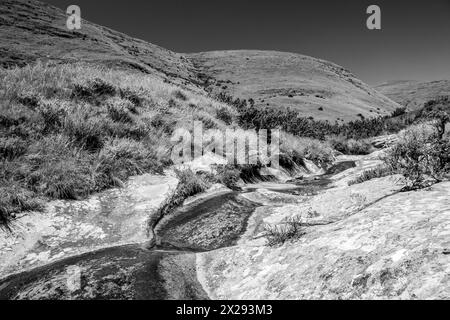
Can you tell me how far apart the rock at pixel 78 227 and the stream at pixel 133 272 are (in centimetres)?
29

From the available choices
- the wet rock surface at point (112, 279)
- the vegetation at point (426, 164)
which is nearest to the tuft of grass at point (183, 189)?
the wet rock surface at point (112, 279)

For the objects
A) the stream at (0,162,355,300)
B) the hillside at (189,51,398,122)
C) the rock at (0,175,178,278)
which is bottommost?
the stream at (0,162,355,300)

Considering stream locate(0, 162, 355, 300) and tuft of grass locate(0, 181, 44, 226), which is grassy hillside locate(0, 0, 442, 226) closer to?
tuft of grass locate(0, 181, 44, 226)

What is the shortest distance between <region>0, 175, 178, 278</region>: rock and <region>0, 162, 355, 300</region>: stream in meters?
0.29

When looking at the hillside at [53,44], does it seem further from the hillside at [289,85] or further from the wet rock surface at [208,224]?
the wet rock surface at [208,224]

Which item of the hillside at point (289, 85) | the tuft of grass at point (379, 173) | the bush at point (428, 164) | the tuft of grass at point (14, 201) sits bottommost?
the tuft of grass at point (14, 201)

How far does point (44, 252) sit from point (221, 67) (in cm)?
9378

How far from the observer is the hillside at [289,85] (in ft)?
162

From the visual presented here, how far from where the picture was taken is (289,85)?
222 ft

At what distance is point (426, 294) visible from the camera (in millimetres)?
2289

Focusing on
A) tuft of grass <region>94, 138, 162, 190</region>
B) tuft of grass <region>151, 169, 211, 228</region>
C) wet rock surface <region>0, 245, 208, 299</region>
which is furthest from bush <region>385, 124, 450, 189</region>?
tuft of grass <region>94, 138, 162, 190</region>

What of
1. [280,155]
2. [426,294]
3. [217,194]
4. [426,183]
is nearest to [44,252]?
[217,194]

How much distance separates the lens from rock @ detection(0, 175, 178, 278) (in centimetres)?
450

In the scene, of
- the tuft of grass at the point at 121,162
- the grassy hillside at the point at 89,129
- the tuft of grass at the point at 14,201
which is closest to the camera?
the tuft of grass at the point at 14,201
